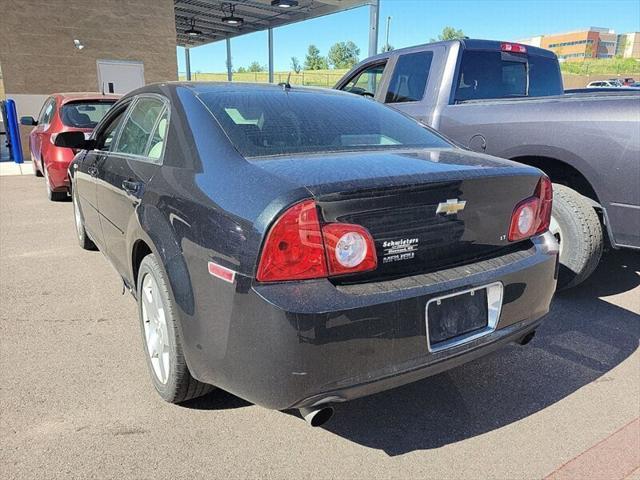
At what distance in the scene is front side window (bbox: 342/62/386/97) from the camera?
5773 mm

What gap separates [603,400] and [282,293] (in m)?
1.93

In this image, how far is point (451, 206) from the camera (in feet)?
6.79

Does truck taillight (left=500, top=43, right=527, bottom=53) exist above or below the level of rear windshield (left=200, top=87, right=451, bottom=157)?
above

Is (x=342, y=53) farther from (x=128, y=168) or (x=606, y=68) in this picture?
(x=128, y=168)

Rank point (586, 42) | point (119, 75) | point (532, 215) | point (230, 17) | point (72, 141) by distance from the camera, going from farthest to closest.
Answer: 1. point (586, 42)
2. point (230, 17)
3. point (119, 75)
4. point (72, 141)
5. point (532, 215)

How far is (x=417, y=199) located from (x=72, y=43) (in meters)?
14.4

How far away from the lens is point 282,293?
176cm

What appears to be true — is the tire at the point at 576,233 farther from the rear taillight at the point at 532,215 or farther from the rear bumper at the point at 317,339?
the rear bumper at the point at 317,339

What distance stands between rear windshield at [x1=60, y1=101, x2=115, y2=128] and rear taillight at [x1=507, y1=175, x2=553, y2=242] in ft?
20.4

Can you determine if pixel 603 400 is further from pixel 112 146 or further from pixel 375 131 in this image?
pixel 112 146

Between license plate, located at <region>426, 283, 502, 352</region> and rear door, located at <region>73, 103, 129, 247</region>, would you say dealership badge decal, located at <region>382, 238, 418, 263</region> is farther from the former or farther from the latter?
rear door, located at <region>73, 103, 129, 247</region>

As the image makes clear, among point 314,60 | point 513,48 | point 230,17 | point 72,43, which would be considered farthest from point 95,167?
point 314,60

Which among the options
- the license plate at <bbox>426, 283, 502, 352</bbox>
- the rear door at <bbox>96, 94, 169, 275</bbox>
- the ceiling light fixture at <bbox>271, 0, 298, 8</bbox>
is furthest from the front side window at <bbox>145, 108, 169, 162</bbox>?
the ceiling light fixture at <bbox>271, 0, 298, 8</bbox>

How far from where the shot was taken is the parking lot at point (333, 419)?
6.97 feet
